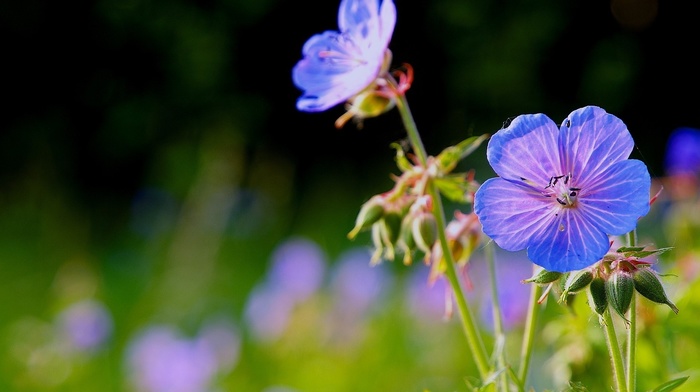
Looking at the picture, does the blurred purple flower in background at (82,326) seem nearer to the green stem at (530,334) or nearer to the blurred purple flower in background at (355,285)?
the blurred purple flower in background at (355,285)

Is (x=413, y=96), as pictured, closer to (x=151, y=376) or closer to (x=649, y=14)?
(x=649, y=14)

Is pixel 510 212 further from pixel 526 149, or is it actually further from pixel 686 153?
pixel 686 153

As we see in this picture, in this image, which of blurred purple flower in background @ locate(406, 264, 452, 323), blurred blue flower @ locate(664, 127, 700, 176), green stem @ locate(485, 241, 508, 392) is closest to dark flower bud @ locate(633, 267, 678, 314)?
green stem @ locate(485, 241, 508, 392)

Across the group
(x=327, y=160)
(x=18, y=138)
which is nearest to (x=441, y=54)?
(x=327, y=160)

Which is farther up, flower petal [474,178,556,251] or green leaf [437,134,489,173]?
green leaf [437,134,489,173]

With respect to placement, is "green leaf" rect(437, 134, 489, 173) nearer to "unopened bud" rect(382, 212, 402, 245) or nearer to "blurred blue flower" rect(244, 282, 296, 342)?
"unopened bud" rect(382, 212, 402, 245)

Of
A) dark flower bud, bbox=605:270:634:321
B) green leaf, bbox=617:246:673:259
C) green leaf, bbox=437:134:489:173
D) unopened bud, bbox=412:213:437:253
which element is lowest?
dark flower bud, bbox=605:270:634:321
